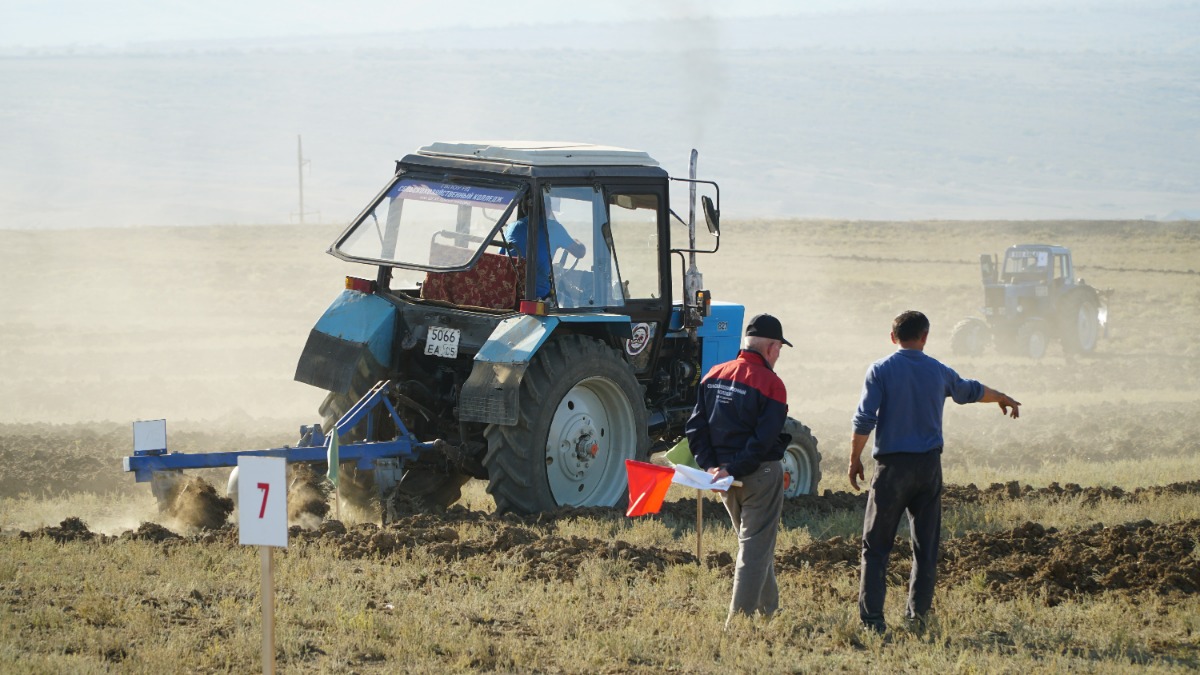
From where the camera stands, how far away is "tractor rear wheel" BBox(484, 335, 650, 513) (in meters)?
10.1

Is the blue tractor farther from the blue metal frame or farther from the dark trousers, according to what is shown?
the dark trousers

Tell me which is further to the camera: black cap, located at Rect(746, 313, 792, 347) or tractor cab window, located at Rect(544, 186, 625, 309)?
tractor cab window, located at Rect(544, 186, 625, 309)

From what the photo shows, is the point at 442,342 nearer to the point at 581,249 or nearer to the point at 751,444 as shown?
the point at 581,249

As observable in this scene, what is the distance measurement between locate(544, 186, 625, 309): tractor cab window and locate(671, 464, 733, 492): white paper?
3.25 m

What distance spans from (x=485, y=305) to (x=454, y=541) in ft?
7.40

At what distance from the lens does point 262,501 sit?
613 centimetres

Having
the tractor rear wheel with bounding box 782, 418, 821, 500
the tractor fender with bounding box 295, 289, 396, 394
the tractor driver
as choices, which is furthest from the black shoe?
the tractor fender with bounding box 295, 289, 396, 394

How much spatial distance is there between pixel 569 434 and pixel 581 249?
132 cm

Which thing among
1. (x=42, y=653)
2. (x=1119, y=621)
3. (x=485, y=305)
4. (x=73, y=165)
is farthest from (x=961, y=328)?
(x=73, y=165)

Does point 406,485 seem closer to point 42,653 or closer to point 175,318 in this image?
point 42,653

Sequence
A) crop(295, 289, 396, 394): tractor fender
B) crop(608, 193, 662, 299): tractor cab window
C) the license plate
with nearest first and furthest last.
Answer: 1. the license plate
2. crop(295, 289, 396, 394): tractor fender
3. crop(608, 193, 662, 299): tractor cab window

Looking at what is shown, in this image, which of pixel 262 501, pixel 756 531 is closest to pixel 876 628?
pixel 756 531

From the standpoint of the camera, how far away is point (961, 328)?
27859mm

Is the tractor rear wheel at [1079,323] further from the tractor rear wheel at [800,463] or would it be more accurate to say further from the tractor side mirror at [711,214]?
the tractor side mirror at [711,214]
